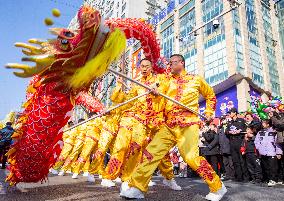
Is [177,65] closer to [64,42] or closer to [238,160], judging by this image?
[64,42]

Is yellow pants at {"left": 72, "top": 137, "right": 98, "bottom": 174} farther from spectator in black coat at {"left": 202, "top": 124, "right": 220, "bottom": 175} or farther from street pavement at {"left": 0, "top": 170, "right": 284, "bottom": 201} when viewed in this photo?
spectator in black coat at {"left": 202, "top": 124, "right": 220, "bottom": 175}

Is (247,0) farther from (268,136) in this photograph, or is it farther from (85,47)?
(85,47)

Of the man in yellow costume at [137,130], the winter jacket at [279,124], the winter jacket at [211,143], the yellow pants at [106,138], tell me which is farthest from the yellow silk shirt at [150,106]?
the winter jacket at [211,143]

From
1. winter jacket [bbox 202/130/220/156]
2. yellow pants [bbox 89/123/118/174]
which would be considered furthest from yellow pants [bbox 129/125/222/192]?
winter jacket [bbox 202/130/220/156]

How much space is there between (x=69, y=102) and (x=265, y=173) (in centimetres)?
576

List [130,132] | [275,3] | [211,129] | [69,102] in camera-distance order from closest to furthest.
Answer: [69,102]
[130,132]
[211,129]
[275,3]

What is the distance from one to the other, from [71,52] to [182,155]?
191cm

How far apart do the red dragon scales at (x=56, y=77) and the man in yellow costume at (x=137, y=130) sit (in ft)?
5.15

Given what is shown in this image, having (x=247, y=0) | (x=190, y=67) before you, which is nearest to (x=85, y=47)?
(x=190, y=67)

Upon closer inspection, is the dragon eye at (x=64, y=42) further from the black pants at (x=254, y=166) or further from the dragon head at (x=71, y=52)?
the black pants at (x=254, y=166)

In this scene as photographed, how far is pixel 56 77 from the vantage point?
8.95ft

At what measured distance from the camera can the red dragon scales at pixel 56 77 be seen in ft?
8.14

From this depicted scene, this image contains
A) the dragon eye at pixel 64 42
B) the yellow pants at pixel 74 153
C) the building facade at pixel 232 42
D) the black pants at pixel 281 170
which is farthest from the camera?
the building facade at pixel 232 42

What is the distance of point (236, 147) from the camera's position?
741 cm
